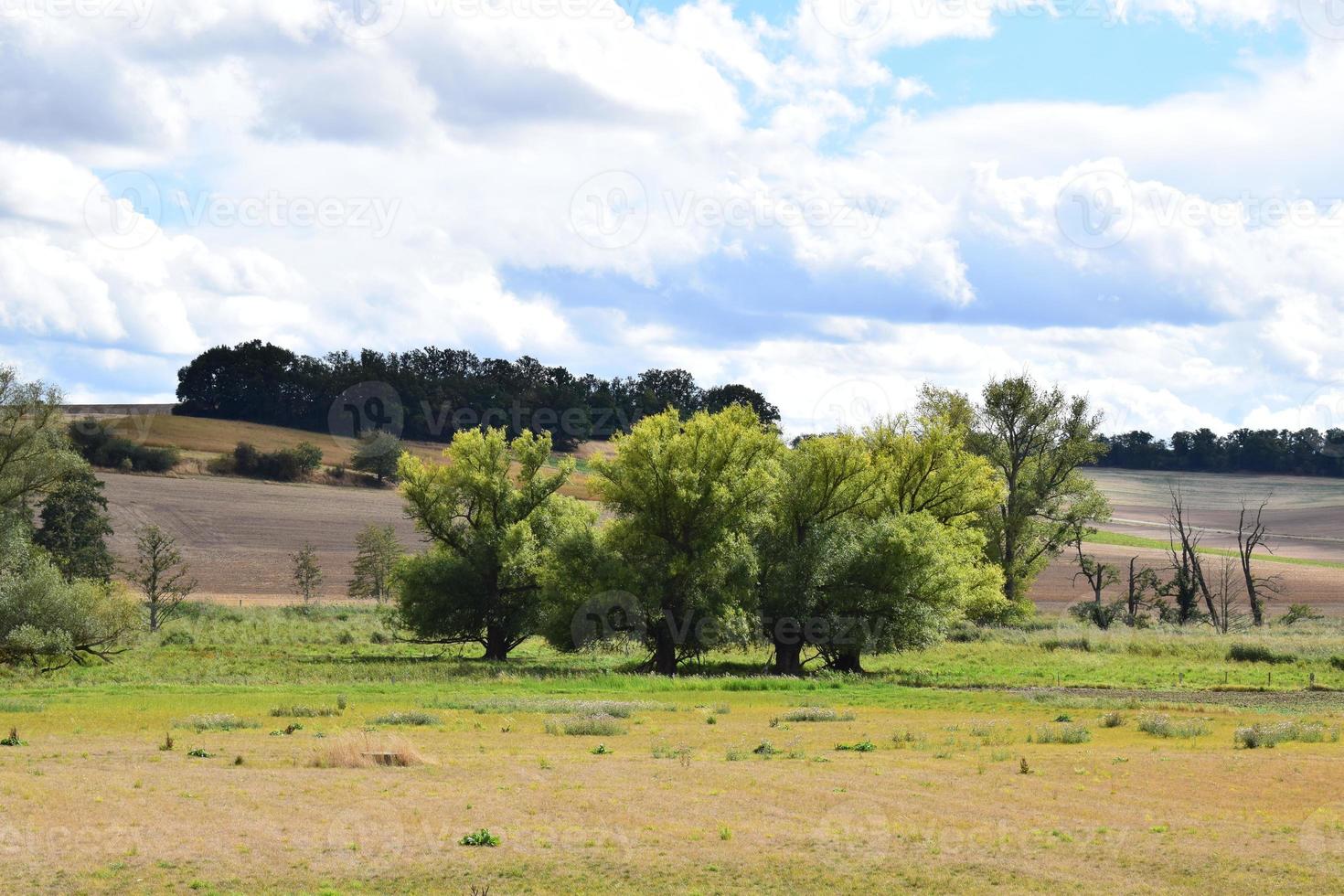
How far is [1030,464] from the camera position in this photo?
266 ft

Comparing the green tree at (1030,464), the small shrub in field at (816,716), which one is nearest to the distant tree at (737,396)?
the green tree at (1030,464)

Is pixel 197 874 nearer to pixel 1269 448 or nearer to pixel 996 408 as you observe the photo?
pixel 996 408

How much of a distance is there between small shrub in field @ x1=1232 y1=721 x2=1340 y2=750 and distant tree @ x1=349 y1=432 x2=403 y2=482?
111 metres

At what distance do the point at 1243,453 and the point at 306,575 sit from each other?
486 feet

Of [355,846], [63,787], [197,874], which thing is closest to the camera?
[197,874]

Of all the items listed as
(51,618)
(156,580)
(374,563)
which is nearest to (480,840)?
(51,618)

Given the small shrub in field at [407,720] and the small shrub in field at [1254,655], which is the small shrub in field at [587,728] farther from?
the small shrub in field at [1254,655]

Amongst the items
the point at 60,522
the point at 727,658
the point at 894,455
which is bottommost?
the point at 727,658

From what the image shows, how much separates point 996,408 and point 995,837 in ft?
204

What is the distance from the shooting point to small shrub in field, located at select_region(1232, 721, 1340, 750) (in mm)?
29984

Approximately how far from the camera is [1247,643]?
59344 mm

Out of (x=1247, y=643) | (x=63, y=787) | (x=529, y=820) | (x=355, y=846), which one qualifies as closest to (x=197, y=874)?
(x=355, y=846)

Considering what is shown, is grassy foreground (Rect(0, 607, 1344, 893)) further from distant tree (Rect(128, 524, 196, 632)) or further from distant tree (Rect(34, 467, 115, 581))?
distant tree (Rect(34, 467, 115, 581))

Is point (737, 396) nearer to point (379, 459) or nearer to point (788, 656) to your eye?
point (379, 459)
